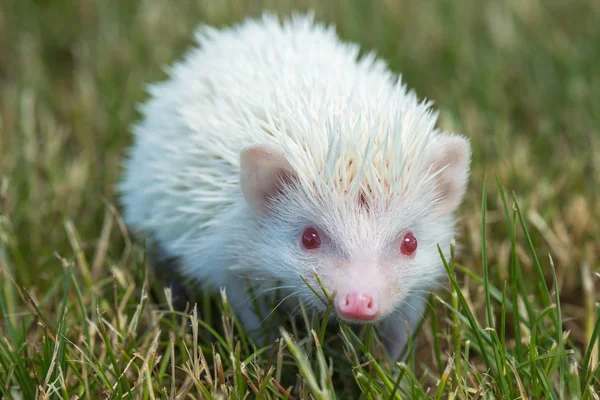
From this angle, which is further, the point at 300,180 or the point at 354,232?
the point at 300,180

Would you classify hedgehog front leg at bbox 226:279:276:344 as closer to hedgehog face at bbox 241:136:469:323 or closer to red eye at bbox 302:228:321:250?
hedgehog face at bbox 241:136:469:323

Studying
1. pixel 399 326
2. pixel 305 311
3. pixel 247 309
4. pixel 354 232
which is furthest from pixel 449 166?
pixel 247 309

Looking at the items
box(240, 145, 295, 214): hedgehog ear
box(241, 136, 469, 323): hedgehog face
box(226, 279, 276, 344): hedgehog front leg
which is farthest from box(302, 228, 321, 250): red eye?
box(226, 279, 276, 344): hedgehog front leg

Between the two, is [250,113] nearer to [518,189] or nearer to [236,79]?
[236,79]

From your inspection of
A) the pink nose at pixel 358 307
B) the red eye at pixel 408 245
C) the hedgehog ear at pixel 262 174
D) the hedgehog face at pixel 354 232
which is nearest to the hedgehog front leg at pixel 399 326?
the hedgehog face at pixel 354 232

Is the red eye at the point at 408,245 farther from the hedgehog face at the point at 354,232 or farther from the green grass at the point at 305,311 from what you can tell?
the green grass at the point at 305,311

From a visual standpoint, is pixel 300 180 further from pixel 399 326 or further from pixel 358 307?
pixel 399 326

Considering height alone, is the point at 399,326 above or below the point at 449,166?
below
